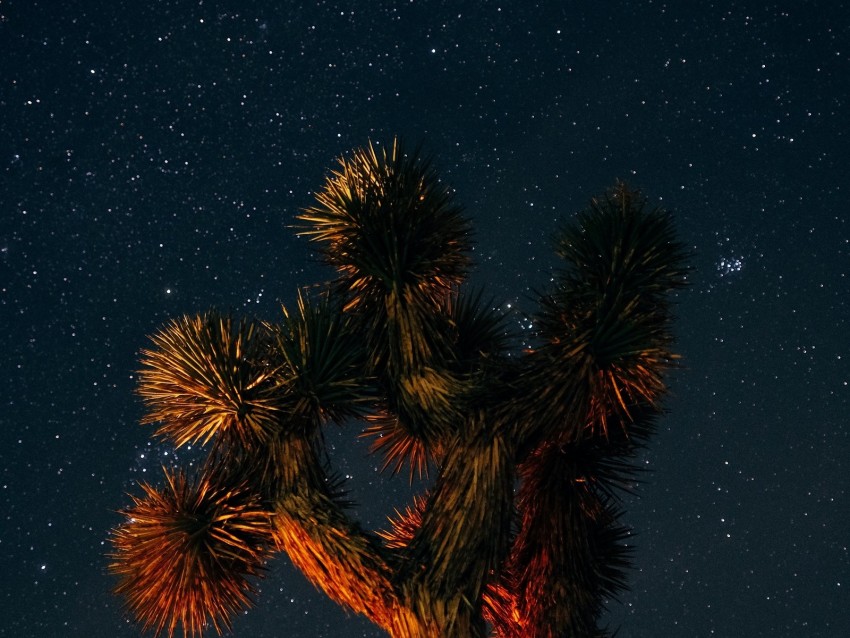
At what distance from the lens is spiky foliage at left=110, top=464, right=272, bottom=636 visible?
22.2ft

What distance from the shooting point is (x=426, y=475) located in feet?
28.2

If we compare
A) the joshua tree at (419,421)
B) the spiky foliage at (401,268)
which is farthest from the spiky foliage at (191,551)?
the spiky foliage at (401,268)

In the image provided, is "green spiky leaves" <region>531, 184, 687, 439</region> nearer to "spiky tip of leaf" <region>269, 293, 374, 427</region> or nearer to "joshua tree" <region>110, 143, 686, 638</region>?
"joshua tree" <region>110, 143, 686, 638</region>

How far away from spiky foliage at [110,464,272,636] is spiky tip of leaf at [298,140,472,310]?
177cm

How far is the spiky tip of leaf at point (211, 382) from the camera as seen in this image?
7039 mm


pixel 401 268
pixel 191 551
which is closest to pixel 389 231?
pixel 401 268

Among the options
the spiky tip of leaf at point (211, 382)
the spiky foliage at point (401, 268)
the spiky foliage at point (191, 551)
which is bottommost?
the spiky foliage at point (191, 551)

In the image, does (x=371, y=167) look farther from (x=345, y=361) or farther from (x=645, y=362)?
(x=645, y=362)

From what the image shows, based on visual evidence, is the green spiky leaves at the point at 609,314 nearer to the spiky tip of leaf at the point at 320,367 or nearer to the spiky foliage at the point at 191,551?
the spiky tip of leaf at the point at 320,367

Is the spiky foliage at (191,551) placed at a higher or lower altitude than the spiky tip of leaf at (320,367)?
lower

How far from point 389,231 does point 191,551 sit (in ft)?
8.56

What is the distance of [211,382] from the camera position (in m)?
7.09

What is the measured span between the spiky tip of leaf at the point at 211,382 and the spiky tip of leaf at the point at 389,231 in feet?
2.80

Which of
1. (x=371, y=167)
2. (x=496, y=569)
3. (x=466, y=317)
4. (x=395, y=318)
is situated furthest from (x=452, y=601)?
(x=371, y=167)
